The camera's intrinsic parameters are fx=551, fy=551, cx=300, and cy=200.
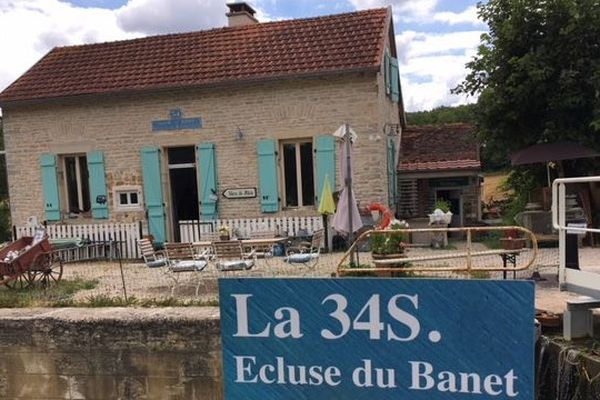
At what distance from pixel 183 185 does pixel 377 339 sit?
34.6ft

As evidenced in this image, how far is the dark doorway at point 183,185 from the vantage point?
1370 centimetres

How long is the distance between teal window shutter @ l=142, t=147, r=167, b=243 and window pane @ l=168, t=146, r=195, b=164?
1.37ft

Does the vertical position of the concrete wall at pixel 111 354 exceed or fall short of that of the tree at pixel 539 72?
it falls short

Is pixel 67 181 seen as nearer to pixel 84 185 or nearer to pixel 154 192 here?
pixel 84 185

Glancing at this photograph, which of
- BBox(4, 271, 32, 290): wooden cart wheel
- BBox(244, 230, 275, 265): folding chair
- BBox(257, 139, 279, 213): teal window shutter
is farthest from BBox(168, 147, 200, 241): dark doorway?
BBox(4, 271, 32, 290): wooden cart wheel

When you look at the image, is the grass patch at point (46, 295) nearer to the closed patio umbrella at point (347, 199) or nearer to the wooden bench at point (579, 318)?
the closed patio umbrella at point (347, 199)

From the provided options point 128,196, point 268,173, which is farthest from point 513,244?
point 128,196

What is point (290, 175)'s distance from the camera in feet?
43.4

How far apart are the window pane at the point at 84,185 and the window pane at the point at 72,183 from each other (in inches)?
6.5

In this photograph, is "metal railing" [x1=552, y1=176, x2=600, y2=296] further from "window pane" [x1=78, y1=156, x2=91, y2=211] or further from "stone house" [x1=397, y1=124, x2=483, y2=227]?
"window pane" [x1=78, y1=156, x2=91, y2=211]

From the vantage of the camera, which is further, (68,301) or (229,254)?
(229,254)

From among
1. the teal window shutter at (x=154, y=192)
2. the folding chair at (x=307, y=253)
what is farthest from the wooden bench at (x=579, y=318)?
the teal window shutter at (x=154, y=192)

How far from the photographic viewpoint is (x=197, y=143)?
1330 centimetres

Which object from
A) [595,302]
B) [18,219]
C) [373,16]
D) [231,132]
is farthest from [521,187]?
[18,219]
